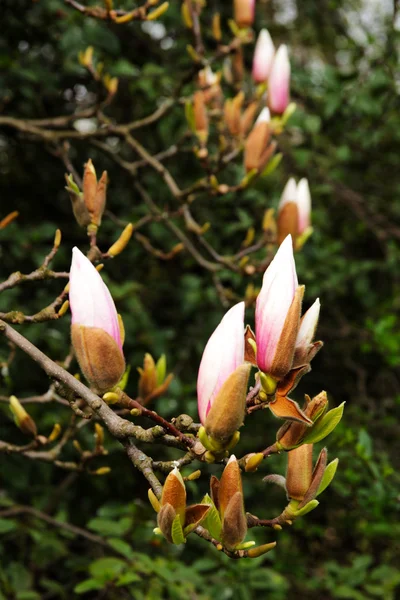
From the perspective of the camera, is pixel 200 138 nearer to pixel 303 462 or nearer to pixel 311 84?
pixel 311 84

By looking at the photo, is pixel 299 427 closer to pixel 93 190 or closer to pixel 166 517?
pixel 166 517

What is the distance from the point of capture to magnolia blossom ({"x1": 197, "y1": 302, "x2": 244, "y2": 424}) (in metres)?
0.60

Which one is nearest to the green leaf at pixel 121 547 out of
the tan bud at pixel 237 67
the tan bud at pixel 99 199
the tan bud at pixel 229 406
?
the tan bud at pixel 99 199

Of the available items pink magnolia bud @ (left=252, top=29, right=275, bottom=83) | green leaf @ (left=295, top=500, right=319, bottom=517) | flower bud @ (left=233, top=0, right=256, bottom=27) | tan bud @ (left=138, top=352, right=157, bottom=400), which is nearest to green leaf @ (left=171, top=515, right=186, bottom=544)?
green leaf @ (left=295, top=500, right=319, bottom=517)

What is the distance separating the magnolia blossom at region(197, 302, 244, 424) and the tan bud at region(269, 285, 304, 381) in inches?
1.4

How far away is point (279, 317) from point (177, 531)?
0.22 meters

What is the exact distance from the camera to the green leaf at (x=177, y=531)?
1.83ft

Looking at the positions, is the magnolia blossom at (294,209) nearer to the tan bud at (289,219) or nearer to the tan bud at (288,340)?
the tan bud at (289,219)

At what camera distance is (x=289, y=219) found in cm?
131

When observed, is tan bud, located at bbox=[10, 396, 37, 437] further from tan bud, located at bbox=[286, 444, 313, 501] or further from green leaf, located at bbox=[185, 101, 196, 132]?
green leaf, located at bbox=[185, 101, 196, 132]

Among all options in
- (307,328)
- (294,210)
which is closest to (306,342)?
(307,328)

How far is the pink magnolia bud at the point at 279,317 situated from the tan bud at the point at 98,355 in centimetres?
14

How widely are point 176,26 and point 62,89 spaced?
1.30 feet

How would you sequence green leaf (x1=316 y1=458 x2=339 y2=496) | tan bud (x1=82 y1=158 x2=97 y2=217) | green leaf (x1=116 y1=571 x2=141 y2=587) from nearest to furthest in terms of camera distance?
green leaf (x1=316 y1=458 x2=339 y2=496) < tan bud (x1=82 y1=158 x2=97 y2=217) < green leaf (x1=116 y1=571 x2=141 y2=587)
